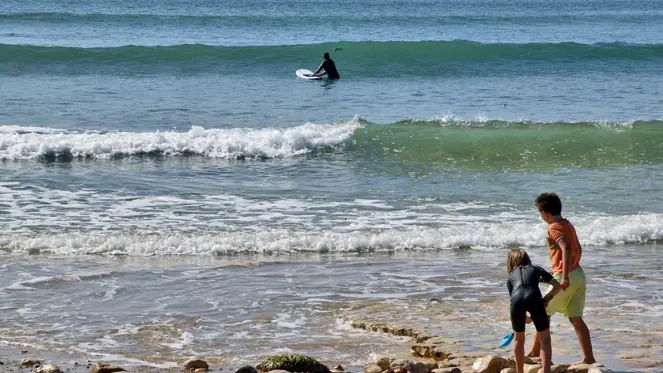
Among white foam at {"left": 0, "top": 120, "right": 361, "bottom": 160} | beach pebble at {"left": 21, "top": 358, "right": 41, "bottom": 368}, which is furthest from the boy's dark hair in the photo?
white foam at {"left": 0, "top": 120, "right": 361, "bottom": 160}

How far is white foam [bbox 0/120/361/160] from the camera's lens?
63.0 ft

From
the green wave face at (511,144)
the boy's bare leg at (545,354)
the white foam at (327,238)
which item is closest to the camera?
the boy's bare leg at (545,354)

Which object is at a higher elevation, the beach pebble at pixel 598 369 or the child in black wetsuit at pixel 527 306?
the child in black wetsuit at pixel 527 306

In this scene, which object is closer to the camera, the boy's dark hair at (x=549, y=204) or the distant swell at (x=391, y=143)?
the boy's dark hair at (x=549, y=204)

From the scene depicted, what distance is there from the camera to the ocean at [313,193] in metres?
9.05

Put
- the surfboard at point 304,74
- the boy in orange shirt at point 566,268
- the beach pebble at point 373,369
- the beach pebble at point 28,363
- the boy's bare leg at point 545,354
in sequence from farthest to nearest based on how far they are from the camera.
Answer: the surfboard at point 304,74 → the beach pebble at point 28,363 → the beach pebble at point 373,369 → the boy in orange shirt at point 566,268 → the boy's bare leg at point 545,354

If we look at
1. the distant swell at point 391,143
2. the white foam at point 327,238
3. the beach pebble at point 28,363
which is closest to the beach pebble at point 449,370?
the beach pebble at point 28,363

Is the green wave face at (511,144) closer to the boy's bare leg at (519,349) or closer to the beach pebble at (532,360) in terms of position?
the beach pebble at (532,360)

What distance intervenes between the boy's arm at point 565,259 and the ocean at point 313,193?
789 mm

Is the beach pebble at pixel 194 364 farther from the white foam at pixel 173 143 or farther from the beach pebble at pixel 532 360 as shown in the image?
the white foam at pixel 173 143

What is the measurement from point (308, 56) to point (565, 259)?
29.4 meters

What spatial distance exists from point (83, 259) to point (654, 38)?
3815cm

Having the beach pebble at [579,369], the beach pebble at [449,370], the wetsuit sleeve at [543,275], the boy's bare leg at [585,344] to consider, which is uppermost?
the wetsuit sleeve at [543,275]

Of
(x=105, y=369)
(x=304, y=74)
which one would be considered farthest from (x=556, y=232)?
(x=304, y=74)
